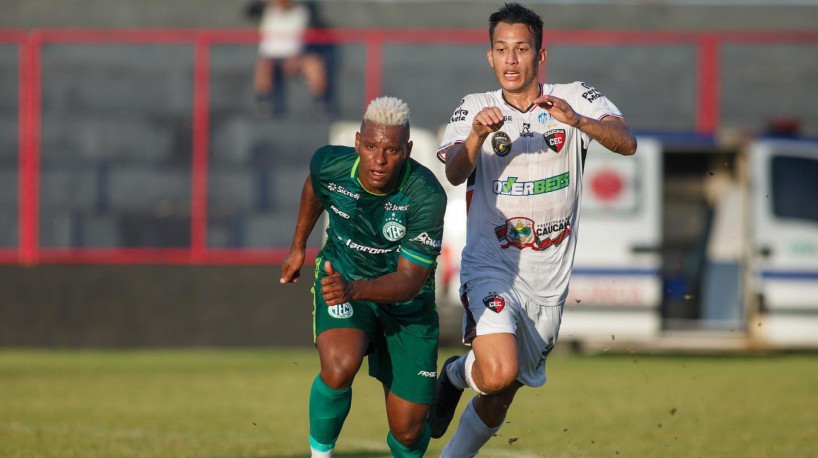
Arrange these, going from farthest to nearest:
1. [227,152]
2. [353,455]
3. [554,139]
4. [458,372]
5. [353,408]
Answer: [227,152] < [353,408] < [353,455] < [458,372] < [554,139]

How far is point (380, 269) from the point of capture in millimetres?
7398

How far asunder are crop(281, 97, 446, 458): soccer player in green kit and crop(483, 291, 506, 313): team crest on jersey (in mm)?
342

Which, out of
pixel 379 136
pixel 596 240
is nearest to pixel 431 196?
pixel 379 136

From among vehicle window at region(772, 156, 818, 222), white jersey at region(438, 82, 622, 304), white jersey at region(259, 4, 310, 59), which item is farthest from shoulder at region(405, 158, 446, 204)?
white jersey at region(259, 4, 310, 59)

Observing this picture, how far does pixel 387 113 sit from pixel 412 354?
1351mm

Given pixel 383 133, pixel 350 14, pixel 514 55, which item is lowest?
pixel 383 133

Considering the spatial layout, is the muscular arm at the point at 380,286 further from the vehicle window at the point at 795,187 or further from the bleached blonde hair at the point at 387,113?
the vehicle window at the point at 795,187

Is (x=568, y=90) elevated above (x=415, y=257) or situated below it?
above

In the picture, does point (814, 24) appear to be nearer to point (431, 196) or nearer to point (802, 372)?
point (802, 372)

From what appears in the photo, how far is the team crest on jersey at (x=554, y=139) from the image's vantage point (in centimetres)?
744

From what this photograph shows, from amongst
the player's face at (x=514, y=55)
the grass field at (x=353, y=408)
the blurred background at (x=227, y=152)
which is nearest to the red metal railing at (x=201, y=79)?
the blurred background at (x=227, y=152)

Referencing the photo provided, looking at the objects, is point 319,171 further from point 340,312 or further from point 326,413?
point 326,413

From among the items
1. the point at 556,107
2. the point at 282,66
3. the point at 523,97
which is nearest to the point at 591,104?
the point at 523,97

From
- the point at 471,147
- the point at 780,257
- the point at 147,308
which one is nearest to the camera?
the point at 471,147
